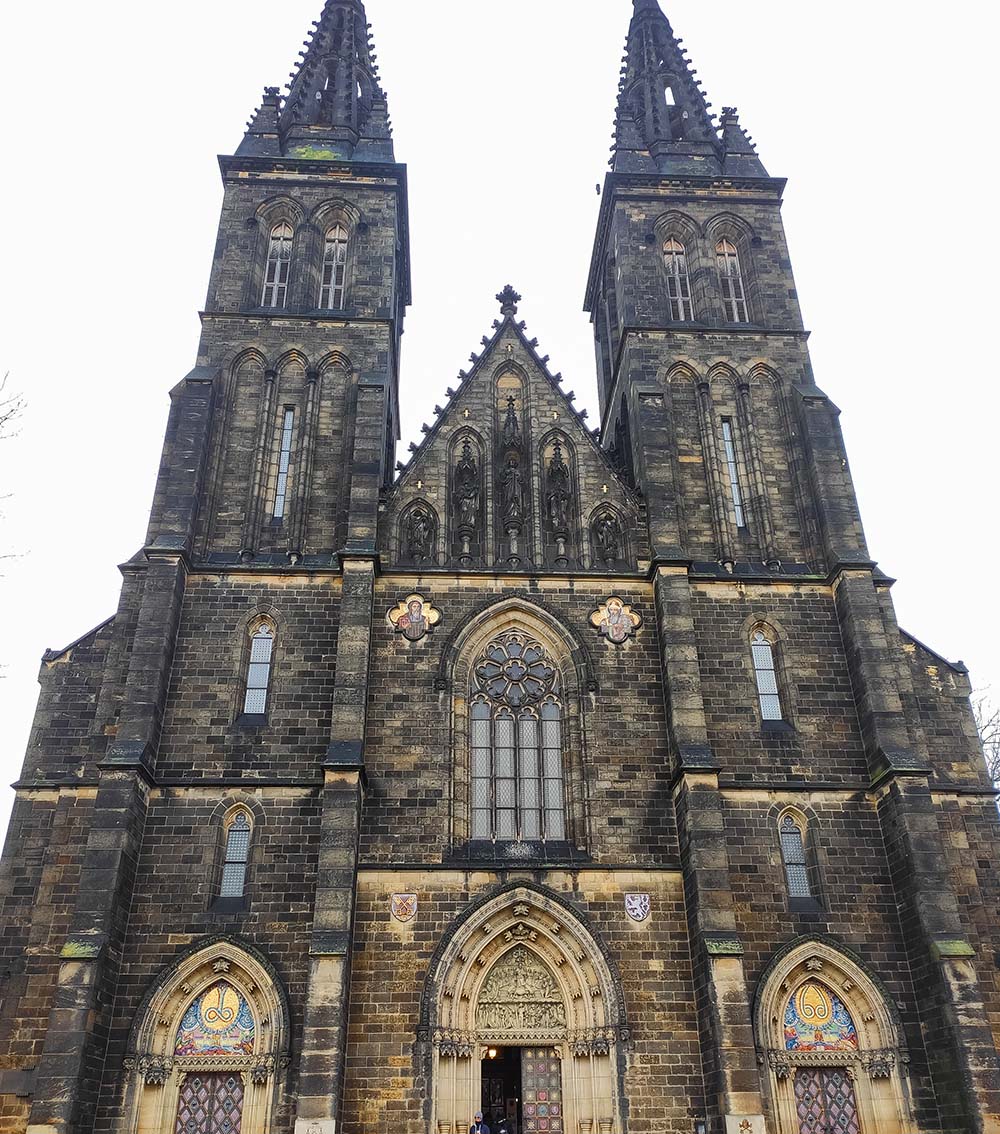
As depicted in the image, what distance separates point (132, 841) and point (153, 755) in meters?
1.73

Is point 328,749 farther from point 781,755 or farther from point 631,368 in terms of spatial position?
point 631,368

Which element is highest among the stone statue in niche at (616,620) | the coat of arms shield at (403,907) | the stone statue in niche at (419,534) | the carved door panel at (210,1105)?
the stone statue in niche at (419,534)

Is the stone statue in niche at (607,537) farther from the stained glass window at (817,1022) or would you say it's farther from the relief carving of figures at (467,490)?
the stained glass window at (817,1022)

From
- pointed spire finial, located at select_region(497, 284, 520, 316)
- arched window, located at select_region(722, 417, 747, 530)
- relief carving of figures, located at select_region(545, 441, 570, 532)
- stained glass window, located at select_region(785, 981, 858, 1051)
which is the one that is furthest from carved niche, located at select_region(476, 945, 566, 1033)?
pointed spire finial, located at select_region(497, 284, 520, 316)

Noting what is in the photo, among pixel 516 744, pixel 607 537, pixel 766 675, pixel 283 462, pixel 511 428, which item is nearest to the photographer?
pixel 516 744

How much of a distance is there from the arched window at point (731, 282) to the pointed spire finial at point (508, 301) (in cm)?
538

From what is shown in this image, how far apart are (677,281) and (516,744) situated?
13.6 meters

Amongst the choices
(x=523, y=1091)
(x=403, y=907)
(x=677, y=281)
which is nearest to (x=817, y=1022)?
(x=523, y=1091)

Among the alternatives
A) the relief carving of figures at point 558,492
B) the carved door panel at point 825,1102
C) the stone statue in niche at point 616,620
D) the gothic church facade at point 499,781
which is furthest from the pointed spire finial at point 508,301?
the carved door panel at point 825,1102

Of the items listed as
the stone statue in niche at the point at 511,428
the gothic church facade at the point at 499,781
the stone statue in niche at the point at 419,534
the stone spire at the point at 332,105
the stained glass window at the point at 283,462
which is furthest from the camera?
the stone spire at the point at 332,105

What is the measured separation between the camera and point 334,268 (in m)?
26.8

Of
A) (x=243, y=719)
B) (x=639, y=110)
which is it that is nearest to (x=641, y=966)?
(x=243, y=719)

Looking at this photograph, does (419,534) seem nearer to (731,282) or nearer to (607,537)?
(607,537)

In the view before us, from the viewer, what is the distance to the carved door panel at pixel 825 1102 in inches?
679
